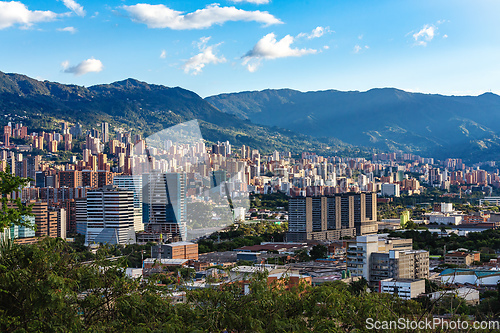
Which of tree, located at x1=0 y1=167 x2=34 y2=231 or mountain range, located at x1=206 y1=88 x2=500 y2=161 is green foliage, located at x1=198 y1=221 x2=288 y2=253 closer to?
tree, located at x1=0 y1=167 x2=34 y2=231

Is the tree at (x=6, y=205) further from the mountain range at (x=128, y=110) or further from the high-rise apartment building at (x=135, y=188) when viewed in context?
the mountain range at (x=128, y=110)

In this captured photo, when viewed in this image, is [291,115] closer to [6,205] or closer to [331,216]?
[331,216]

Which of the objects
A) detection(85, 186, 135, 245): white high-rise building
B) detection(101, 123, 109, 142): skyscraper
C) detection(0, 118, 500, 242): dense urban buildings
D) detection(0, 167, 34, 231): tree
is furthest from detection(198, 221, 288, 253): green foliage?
detection(101, 123, 109, 142): skyscraper

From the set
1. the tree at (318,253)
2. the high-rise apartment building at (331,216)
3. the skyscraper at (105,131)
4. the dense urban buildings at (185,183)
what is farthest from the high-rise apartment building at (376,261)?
the skyscraper at (105,131)

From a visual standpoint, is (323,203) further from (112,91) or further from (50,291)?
(112,91)

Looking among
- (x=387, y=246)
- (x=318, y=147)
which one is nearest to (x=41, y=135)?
(x=387, y=246)
